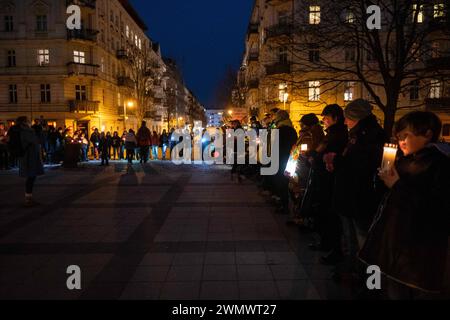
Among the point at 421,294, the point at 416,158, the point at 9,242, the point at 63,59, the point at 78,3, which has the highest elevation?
the point at 78,3

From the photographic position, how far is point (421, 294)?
131 inches

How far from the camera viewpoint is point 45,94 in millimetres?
41656

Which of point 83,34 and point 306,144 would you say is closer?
point 306,144

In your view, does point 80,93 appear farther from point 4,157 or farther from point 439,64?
point 439,64

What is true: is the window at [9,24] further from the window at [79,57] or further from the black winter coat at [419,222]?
the black winter coat at [419,222]

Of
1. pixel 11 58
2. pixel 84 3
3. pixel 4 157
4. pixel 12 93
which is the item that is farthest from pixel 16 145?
pixel 84 3

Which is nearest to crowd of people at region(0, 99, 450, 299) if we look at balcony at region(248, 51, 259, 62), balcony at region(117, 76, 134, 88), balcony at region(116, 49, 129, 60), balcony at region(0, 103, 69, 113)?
balcony at region(0, 103, 69, 113)

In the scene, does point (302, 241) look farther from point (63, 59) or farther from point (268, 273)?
point (63, 59)

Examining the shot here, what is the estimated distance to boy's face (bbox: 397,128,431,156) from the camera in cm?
314

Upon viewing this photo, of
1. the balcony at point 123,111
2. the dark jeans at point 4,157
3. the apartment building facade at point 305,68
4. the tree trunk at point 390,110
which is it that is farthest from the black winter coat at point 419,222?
the balcony at point 123,111

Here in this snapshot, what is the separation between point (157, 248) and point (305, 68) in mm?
10088

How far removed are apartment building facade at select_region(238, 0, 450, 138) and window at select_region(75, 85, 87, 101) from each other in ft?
62.2
